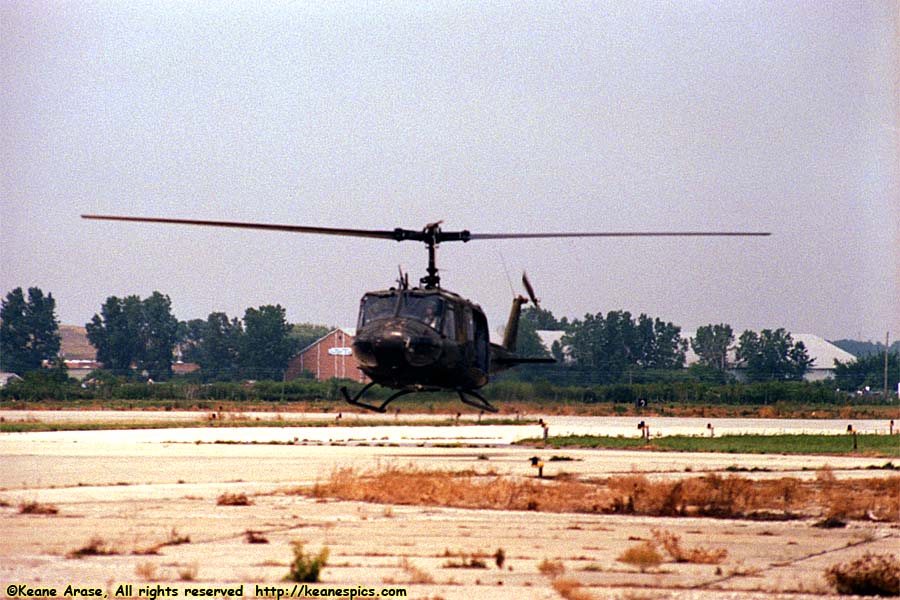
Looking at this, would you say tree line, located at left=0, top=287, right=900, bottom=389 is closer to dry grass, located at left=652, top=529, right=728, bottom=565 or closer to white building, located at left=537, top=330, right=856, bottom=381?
white building, located at left=537, top=330, right=856, bottom=381

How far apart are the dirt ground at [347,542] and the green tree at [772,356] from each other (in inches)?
3130

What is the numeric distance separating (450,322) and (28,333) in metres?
91.2

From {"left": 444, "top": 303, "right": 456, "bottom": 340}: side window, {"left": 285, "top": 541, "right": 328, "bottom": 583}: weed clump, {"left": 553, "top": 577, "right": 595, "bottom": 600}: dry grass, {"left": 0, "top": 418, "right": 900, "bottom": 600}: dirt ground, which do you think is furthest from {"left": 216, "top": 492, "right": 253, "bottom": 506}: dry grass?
{"left": 553, "top": 577, "right": 595, "bottom": 600}: dry grass

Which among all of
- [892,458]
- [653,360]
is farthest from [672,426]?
[653,360]

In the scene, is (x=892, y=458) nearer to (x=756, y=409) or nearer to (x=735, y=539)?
(x=735, y=539)

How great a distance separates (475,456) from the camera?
38469mm

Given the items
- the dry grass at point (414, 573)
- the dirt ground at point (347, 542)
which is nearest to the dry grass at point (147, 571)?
the dirt ground at point (347, 542)

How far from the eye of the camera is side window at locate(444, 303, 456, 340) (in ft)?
104

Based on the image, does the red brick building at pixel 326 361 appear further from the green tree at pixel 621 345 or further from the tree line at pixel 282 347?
the green tree at pixel 621 345

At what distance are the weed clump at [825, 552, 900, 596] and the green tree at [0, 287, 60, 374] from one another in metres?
105

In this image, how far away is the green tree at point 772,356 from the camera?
356 ft

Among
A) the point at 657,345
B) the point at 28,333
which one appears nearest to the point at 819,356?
the point at 657,345

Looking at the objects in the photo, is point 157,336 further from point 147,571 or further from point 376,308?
point 147,571

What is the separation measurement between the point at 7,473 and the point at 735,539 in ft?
59.9
